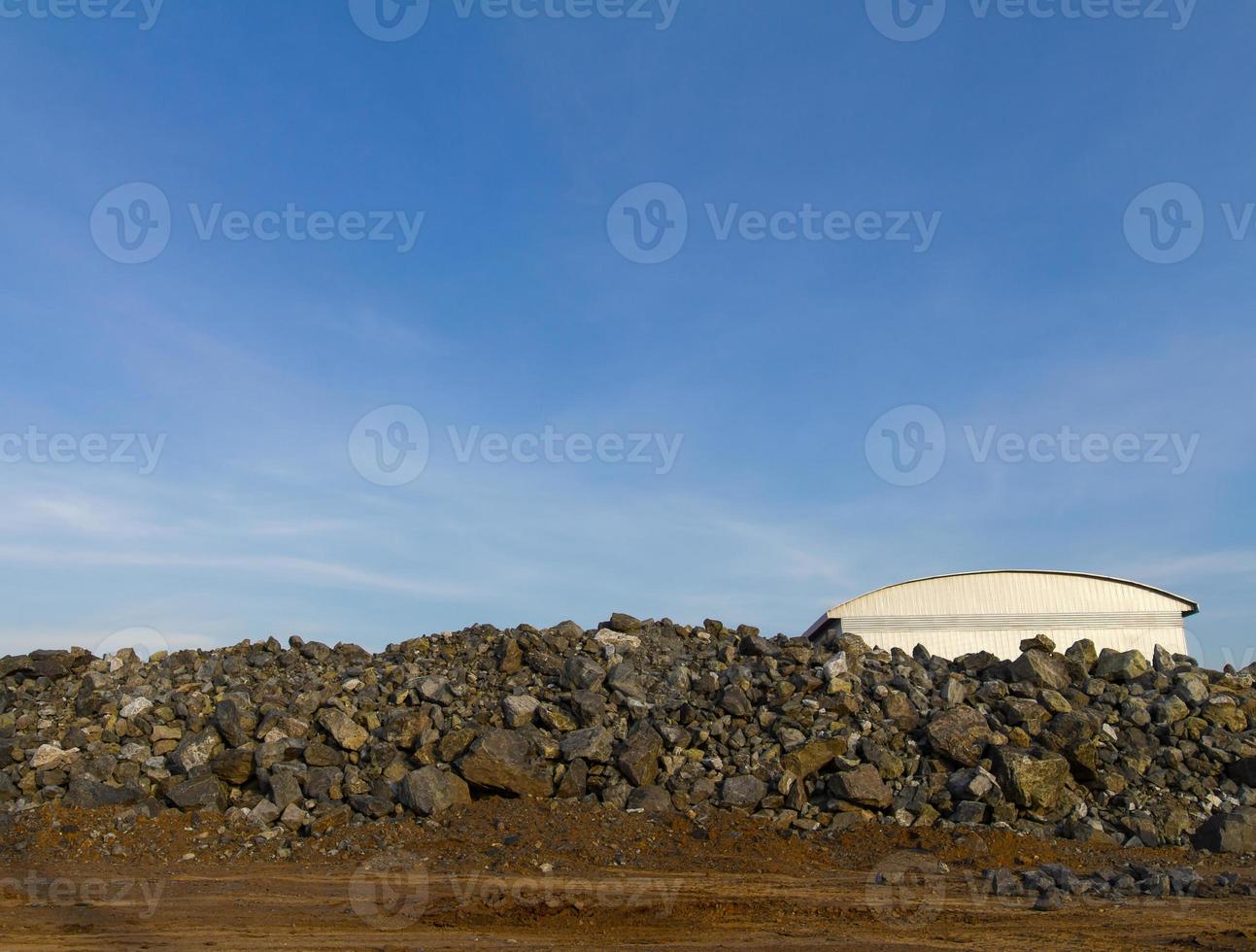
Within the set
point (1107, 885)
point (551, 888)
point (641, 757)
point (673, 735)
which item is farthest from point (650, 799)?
point (1107, 885)

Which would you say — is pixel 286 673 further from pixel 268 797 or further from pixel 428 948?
pixel 428 948

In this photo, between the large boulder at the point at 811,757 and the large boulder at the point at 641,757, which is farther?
the large boulder at the point at 811,757

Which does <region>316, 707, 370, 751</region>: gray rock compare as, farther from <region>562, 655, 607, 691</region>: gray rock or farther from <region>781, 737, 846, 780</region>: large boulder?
<region>781, 737, 846, 780</region>: large boulder

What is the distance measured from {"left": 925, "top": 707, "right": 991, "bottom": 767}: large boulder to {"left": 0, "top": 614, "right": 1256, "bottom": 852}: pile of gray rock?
39 mm

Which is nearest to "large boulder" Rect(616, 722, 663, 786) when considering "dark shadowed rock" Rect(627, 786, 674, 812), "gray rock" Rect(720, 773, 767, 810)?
"dark shadowed rock" Rect(627, 786, 674, 812)

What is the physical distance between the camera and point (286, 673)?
687 inches

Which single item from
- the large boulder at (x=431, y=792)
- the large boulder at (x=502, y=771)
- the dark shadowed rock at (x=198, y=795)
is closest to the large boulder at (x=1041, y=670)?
the large boulder at (x=502, y=771)

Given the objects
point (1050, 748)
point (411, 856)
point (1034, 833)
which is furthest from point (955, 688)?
point (411, 856)

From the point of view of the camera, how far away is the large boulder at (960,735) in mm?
14289

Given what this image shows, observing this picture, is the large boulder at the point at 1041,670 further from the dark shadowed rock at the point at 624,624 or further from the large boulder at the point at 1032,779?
the dark shadowed rock at the point at 624,624

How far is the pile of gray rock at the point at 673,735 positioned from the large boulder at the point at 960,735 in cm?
4

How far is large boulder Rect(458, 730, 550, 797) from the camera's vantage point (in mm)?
13922

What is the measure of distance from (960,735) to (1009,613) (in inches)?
577

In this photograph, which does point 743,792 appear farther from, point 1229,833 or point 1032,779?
point 1229,833
